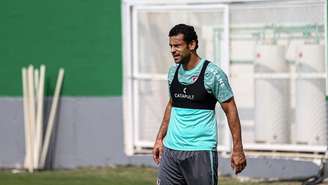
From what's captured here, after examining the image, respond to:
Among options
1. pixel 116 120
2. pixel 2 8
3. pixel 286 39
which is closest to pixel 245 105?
pixel 286 39

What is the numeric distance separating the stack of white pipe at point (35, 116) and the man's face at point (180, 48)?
234 inches

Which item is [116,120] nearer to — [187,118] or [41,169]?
[41,169]

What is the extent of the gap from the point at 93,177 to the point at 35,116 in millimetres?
1638

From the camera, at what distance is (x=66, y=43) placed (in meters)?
12.4

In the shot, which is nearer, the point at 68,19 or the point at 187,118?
the point at 187,118

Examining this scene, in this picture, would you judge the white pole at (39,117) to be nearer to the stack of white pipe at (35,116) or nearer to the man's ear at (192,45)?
the stack of white pipe at (35,116)

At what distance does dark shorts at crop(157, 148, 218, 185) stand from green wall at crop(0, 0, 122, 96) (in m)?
5.50

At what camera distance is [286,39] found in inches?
431

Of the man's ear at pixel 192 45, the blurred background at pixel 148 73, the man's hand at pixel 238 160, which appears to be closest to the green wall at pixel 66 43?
the blurred background at pixel 148 73

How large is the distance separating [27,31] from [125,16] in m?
1.56

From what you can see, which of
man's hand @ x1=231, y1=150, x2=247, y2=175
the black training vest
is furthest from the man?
man's hand @ x1=231, y1=150, x2=247, y2=175

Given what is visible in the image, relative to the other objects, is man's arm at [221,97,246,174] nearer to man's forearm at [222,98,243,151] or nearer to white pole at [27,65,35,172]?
man's forearm at [222,98,243,151]

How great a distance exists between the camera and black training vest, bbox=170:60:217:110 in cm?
662

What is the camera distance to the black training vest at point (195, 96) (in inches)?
261
